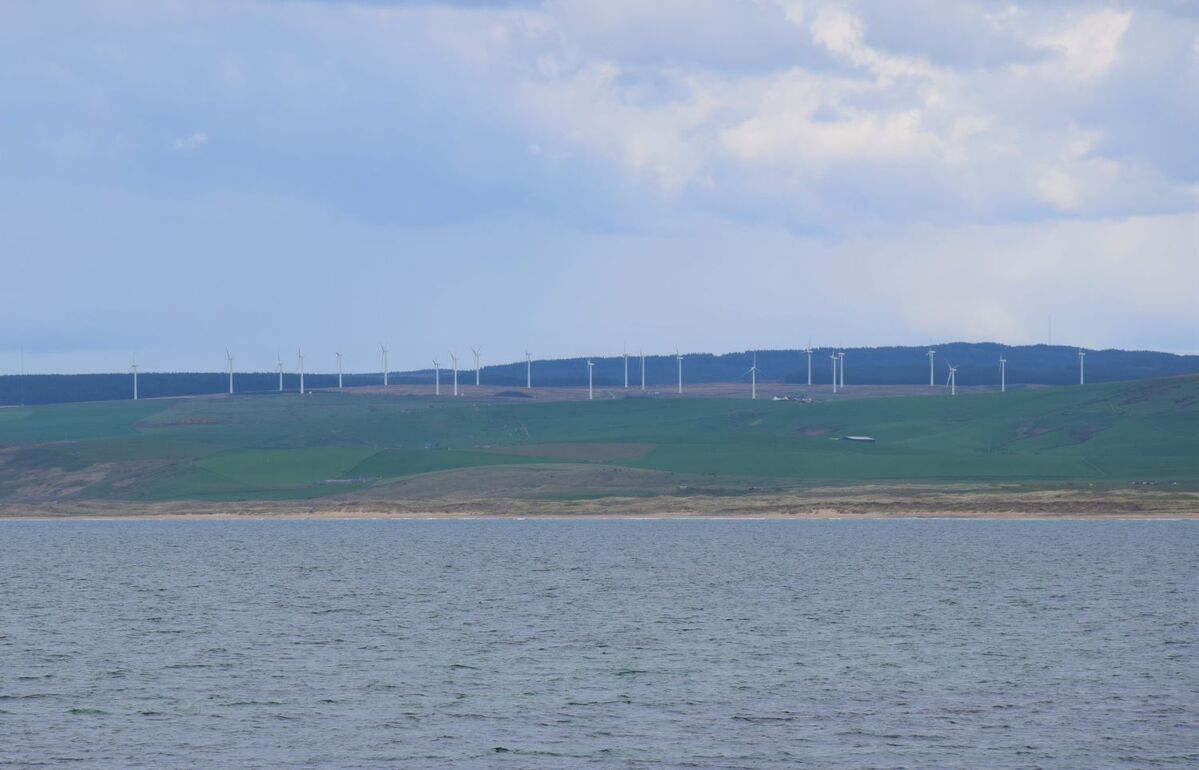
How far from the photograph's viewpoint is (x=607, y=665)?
70.5m

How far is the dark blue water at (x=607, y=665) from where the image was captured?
170 feet

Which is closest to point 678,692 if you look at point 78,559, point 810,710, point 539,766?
point 810,710

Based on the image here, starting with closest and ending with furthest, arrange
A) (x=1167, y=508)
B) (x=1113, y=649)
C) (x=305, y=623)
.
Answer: (x=1113, y=649) < (x=305, y=623) < (x=1167, y=508)

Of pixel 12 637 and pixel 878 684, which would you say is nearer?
pixel 878 684

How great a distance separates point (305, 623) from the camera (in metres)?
89.9

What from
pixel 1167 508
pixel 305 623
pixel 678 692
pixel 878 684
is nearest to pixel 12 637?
pixel 305 623

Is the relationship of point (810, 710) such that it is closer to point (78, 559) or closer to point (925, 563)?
point (925, 563)

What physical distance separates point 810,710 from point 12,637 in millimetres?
42551

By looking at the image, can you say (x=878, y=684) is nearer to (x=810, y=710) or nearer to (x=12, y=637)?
(x=810, y=710)

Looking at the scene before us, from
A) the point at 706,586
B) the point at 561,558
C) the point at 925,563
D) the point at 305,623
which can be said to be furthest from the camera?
the point at 561,558

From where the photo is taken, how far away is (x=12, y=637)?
8288 cm

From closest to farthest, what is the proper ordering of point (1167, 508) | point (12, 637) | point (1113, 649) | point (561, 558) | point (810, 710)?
point (810, 710) → point (1113, 649) → point (12, 637) → point (561, 558) → point (1167, 508)

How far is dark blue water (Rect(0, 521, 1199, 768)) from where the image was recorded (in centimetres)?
5184

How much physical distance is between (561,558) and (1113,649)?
76.6 m
